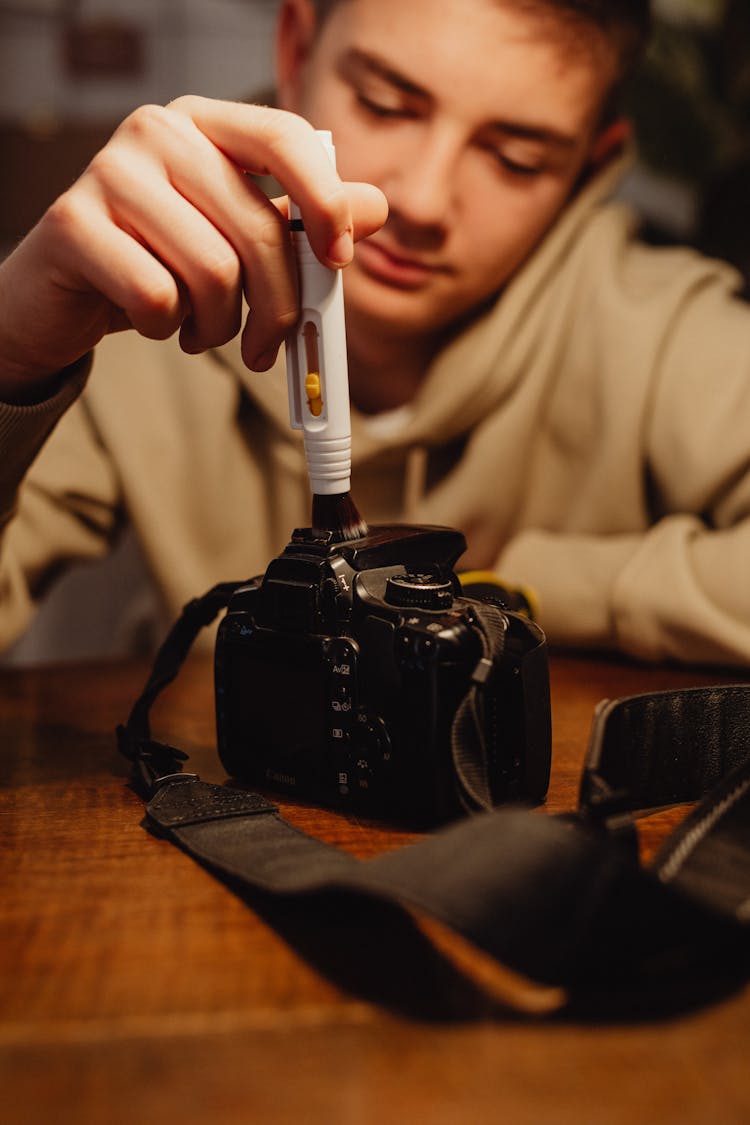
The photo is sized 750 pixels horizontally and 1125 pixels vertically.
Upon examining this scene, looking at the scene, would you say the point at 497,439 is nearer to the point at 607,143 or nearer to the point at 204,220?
the point at 607,143

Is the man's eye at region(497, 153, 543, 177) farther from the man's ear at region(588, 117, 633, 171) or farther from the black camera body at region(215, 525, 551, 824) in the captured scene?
the black camera body at region(215, 525, 551, 824)

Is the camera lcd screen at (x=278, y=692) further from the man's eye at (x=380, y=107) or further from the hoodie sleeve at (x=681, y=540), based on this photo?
the man's eye at (x=380, y=107)

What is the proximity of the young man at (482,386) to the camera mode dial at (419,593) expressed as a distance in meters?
0.25

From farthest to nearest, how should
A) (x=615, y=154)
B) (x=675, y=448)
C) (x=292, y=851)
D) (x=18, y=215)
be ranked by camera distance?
(x=18, y=215), (x=615, y=154), (x=675, y=448), (x=292, y=851)

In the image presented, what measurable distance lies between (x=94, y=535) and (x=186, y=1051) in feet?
2.12

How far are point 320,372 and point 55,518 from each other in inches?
17.3

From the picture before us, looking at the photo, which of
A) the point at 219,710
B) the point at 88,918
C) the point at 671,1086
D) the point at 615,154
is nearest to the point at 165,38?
the point at 615,154

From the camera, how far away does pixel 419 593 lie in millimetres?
410

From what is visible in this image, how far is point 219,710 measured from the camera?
0.46 meters

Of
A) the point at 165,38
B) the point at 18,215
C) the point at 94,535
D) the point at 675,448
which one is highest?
the point at 165,38

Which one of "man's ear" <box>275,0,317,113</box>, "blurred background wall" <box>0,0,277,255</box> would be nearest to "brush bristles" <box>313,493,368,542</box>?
"man's ear" <box>275,0,317,113</box>

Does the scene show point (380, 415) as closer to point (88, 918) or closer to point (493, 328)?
point (493, 328)

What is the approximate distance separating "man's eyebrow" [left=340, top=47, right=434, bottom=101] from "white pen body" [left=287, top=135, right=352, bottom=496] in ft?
1.12

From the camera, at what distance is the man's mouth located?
778 millimetres
